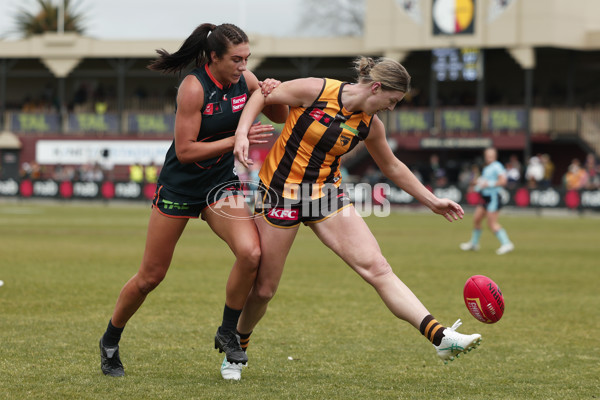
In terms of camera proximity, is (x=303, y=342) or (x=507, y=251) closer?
(x=303, y=342)

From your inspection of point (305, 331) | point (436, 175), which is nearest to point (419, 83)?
point (436, 175)

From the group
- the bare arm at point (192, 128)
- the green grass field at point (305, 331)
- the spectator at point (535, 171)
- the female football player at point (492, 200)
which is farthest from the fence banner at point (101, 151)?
the bare arm at point (192, 128)

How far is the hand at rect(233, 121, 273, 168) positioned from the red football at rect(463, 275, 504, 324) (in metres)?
1.70

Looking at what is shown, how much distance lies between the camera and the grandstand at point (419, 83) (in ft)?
132

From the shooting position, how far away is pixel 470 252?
683 inches

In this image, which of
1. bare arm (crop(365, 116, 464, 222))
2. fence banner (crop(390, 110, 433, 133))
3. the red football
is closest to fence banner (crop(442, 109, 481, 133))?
fence banner (crop(390, 110, 433, 133))

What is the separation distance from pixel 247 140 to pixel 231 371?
5.42ft

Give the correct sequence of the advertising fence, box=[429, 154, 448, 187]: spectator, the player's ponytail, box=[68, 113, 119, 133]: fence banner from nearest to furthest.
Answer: the player's ponytail
the advertising fence
box=[429, 154, 448, 187]: spectator
box=[68, 113, 119, 133]: fence banner

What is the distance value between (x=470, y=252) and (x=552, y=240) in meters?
3.77

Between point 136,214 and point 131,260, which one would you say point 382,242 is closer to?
point 131,260

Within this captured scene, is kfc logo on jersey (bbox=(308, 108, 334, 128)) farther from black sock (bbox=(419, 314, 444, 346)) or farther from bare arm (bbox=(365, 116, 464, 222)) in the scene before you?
black sock (bbox=(419, 314, 444, 346))

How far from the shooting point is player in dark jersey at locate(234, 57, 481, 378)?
590 centimetres

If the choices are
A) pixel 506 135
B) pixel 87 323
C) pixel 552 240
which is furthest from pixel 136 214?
pixel 87 323

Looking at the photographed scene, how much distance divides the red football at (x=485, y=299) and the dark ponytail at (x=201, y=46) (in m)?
2.24
